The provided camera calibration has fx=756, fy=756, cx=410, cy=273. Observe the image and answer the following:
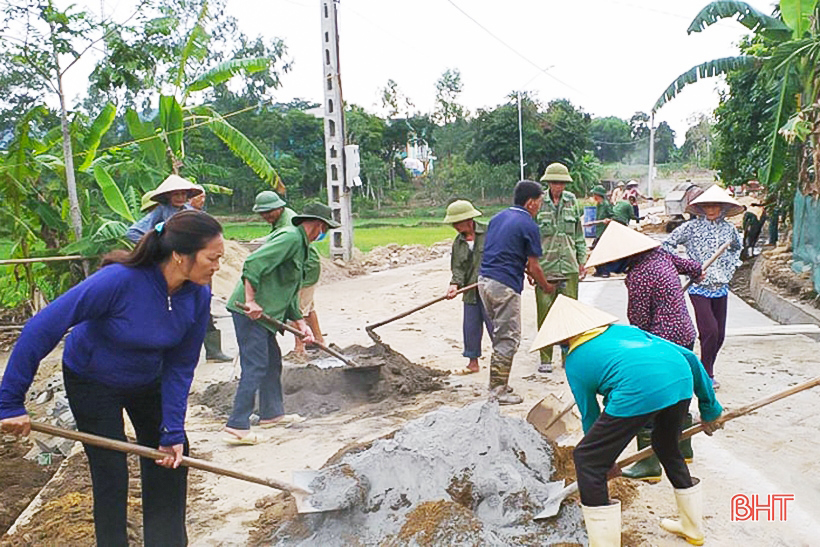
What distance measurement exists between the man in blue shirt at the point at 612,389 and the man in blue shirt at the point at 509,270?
2514mm

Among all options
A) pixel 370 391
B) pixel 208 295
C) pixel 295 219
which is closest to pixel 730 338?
pixel 370 391

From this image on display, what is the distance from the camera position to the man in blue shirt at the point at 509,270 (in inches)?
231

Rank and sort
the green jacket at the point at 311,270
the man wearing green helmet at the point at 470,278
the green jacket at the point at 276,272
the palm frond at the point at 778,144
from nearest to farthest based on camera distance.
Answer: the green jacket at the point at 276,272 → the man wearing green helmet at the point at 470,278 → the green jacket at the point at 311,270 → the palm frond at the point at 778,144

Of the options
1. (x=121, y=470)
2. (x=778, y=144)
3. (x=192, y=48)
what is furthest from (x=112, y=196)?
(x=778, y=144)

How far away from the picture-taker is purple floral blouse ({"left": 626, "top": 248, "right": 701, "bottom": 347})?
4.00 meters

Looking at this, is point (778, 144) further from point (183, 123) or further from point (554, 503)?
point (554, 503)

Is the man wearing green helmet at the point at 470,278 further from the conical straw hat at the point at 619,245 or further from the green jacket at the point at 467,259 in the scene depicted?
the conical straw hat at the point at 619,245

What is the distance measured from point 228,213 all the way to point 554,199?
32.5 metres

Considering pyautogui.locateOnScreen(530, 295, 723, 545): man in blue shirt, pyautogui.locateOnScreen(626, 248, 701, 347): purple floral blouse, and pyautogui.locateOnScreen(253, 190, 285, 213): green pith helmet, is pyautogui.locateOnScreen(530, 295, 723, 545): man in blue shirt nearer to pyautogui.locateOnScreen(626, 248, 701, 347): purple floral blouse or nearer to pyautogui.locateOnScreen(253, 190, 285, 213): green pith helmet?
pyautogui.locateOnScreen(626, 248, 701, 347): purple floral blouse

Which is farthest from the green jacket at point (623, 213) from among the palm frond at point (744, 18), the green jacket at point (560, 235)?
the green jacket at point (560, 235)

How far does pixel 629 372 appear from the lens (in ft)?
9.95

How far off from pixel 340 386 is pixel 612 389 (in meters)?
3.73

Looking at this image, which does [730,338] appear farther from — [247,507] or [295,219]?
[247,507]

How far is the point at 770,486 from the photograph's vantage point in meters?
4.06
